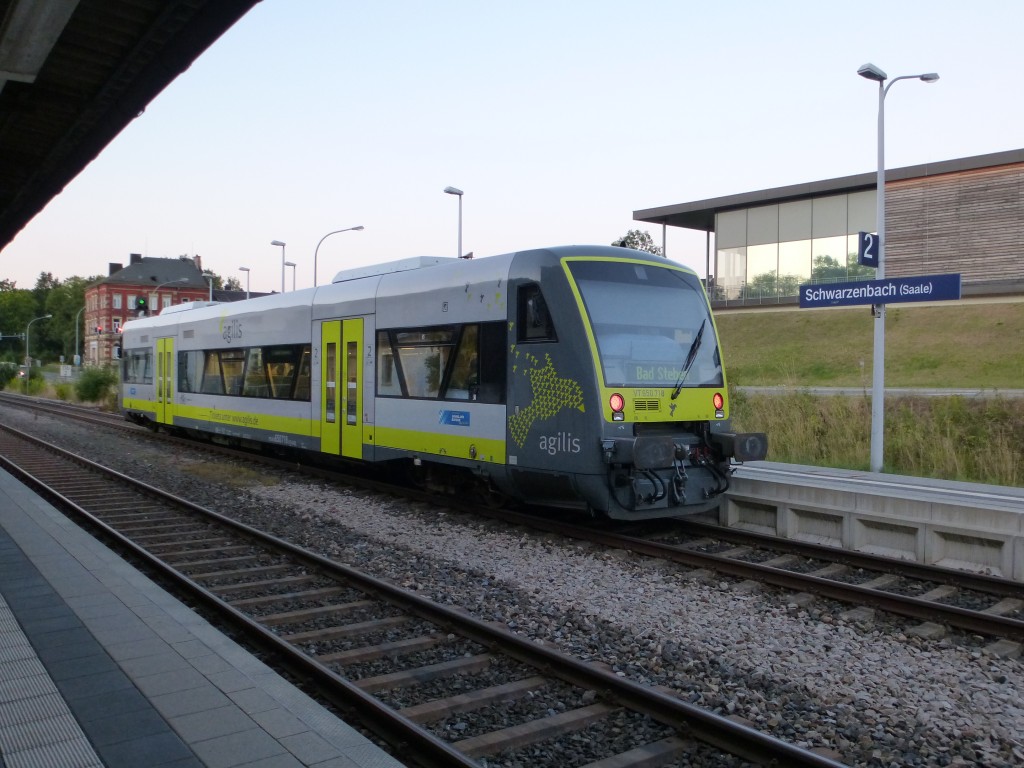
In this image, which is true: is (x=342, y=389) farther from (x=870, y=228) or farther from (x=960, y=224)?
(x=870, y=228)

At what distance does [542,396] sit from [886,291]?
688cm

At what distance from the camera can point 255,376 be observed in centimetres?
1731

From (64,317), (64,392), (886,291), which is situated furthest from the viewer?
(64,317)

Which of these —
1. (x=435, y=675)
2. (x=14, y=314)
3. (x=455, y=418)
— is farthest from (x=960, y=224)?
(x=14, y=314)

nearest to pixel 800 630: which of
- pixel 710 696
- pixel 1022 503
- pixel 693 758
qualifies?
pixel 710 696

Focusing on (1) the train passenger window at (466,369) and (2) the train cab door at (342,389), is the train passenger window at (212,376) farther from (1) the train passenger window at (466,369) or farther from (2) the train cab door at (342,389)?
(1) the train passenger window at (466,369)

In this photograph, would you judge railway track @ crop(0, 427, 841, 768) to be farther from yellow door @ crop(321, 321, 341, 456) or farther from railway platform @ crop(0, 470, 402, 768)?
yellow door @ crop(321, 321, 341, 456)

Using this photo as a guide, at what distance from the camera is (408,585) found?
8000mm

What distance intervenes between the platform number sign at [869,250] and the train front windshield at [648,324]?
527 centimetres

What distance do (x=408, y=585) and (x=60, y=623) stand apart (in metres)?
2.89

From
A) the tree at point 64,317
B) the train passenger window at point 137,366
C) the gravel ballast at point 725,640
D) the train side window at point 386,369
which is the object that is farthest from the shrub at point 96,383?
the tree at point 64,317

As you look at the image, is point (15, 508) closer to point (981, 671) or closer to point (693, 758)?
point (693, 758)

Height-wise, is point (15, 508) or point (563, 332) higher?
point (563, 332)

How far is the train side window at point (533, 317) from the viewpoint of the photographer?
982 centimetres
